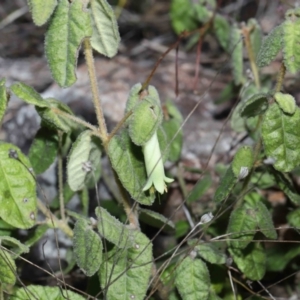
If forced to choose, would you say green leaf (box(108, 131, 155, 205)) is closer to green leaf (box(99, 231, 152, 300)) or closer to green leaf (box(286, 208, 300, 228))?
green leaf (box(99, 231, 152, 300))

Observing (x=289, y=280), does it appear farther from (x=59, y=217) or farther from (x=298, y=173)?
(x=59, y=217)

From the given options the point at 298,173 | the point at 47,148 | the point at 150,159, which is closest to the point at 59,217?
the point at 47,148

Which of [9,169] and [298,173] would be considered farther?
[298,173]

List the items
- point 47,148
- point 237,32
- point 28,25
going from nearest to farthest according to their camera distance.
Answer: point 47,148, point 237,32, point 28,25

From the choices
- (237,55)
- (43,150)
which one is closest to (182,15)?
(237,55)

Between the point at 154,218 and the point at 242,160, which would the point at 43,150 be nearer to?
the point at 154,218

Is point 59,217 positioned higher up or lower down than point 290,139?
lower down

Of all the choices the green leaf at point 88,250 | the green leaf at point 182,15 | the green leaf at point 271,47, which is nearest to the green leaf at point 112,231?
the green leaf at point 88,250
